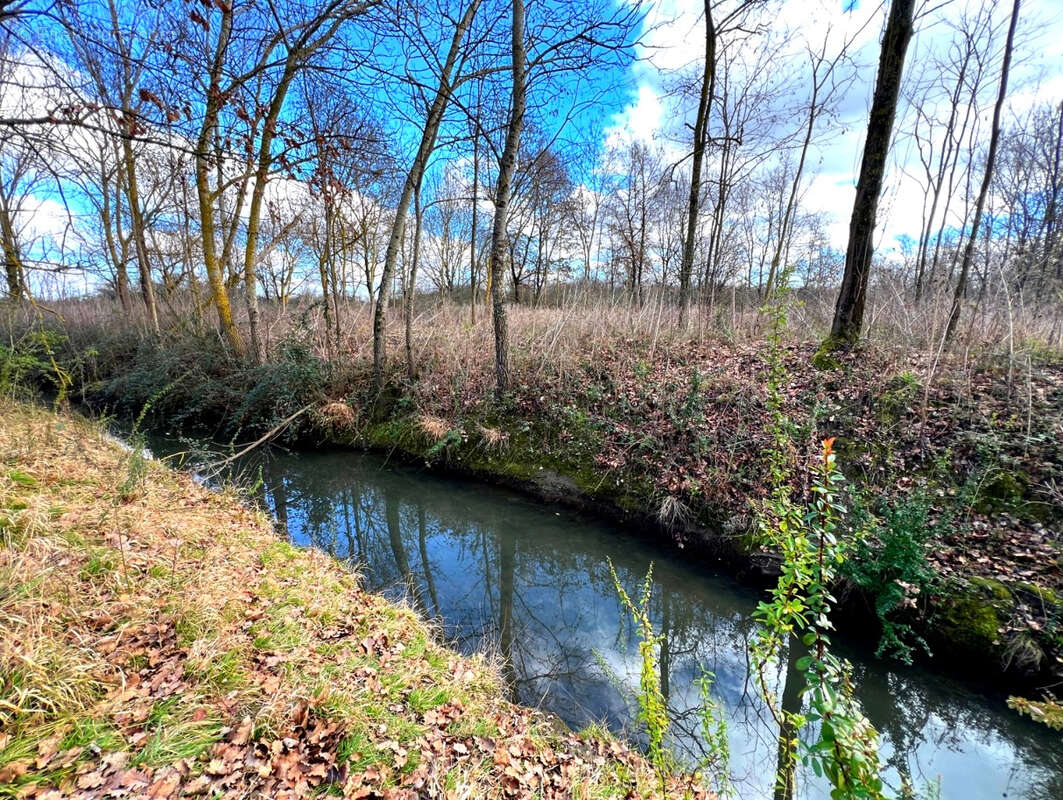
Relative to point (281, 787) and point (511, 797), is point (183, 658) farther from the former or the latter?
point (511, 797)

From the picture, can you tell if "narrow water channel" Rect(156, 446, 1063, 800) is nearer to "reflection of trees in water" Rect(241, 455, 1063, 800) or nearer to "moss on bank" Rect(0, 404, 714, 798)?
"reflection of trees in water" Rect(241, 455, 1063, 800)

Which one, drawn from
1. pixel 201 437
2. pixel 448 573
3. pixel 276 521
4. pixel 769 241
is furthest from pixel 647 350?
pixel 769 241

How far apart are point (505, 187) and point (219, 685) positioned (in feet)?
23.2

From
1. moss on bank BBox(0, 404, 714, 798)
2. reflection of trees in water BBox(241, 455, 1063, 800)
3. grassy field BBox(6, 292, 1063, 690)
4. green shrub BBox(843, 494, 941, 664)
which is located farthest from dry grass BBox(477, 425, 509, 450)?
green shrub BBox(843, 494, 941, 664)

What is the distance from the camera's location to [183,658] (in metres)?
2.16

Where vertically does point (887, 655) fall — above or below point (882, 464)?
below

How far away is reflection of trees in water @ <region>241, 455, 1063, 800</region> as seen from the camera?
3.05 meters

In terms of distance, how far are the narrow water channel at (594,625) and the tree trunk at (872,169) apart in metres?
4.90

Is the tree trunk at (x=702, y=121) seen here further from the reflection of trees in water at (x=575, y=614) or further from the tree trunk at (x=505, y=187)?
the reflection of trees in water at (x=575, y=614)

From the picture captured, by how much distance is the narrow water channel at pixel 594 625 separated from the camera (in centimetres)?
291

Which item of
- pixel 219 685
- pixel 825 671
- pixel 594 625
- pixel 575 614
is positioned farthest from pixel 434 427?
pixel 825 671

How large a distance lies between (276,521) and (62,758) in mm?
4484

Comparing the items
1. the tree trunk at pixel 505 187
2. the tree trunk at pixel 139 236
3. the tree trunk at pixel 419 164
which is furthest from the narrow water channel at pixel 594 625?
the tree trunk at pixel 139 236

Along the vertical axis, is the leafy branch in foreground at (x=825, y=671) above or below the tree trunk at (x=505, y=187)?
below
